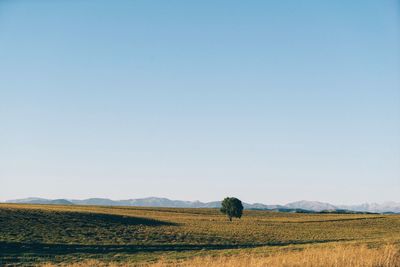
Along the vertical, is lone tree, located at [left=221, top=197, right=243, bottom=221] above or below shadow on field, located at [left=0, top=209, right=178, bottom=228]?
above

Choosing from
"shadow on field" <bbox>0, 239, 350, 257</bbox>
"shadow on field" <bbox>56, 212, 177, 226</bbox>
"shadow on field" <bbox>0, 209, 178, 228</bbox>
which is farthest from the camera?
"shadow on field" <bbox>56, 212, 177, 226</bbox>

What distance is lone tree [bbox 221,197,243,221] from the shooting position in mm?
103125

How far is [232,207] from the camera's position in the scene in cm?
10319

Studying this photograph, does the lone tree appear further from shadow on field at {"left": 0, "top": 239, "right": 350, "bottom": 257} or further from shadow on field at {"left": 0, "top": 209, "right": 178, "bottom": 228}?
shadow on field at {"left": 0, "top": 239, "right": 350, "bottom": 257}

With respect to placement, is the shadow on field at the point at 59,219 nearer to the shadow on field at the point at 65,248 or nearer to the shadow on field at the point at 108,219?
the shadow on field at the point at 108,219

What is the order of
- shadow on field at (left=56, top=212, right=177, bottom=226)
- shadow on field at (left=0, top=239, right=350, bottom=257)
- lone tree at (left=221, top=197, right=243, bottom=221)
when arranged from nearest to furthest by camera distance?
shadow on field at (left=0, top=239, right=350, bottom=257) → shadow on field at (left=56, top=212, right=177, bottom=226) → lone tree at (left=221, top=197, right=243, bottom=221)

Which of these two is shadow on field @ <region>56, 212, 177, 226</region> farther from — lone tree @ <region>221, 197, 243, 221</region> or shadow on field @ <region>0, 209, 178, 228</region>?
lone tree @ <region>221, 197, 243, 221</region>

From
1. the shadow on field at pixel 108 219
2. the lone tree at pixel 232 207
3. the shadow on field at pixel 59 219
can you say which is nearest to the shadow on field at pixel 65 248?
the shadow on field at pixel 59 219

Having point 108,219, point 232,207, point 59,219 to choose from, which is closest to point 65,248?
point 59,219

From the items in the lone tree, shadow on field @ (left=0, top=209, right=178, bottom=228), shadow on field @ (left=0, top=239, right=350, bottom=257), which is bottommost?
shadow on field @ (left=0, top=239, right=350, bottom=257)

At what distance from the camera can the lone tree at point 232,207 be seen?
4060 inches

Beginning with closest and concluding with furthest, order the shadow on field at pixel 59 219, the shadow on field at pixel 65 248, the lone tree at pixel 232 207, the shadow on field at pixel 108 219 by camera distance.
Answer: the shadow on field at pixel 65 248, the shadow on field at pixel 59 219, the shadow on field at pixel 108 219, the lone tree at pixel 232 207

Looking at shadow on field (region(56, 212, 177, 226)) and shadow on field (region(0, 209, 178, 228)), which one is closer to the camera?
shadow on field (region(0, 209, 178, 228))

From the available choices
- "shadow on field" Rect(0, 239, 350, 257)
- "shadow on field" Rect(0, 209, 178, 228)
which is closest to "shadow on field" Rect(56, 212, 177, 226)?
"shadow on field" Rect(0, 209, 178, 228)
